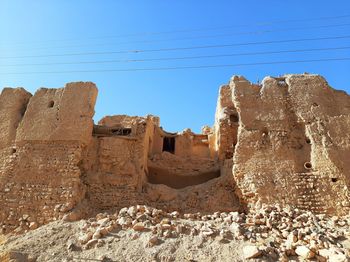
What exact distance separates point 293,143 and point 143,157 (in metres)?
5.19

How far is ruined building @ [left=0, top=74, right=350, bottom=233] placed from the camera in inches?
358

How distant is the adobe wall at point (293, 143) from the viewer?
8.93 meters

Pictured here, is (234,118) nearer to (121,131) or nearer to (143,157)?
(143,157)

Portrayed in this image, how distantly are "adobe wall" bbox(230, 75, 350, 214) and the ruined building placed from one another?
1.2 inches

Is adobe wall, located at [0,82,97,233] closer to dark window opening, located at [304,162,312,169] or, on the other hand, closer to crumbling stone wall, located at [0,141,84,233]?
crumbling stone wall, located at [0,141,84,233]

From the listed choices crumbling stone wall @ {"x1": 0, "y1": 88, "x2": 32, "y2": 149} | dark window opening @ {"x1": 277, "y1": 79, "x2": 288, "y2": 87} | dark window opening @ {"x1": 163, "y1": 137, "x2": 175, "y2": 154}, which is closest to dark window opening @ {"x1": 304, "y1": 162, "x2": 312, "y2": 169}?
dark window opening @ {"x1": 277, "y1": 79, "x2": 288, "y2": 87}

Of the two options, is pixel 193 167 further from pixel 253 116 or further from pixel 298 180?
pixel 298 180

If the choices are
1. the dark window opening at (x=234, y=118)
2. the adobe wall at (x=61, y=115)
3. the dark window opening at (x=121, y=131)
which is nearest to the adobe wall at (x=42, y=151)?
the adobe wall at (x=61, y=115)

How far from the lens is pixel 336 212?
8.47 metres

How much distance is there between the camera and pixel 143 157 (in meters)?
11.4

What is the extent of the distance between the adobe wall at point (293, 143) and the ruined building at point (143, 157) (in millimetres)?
30

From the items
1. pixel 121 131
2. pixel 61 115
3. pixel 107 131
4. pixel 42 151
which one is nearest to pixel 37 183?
pixel 42 151

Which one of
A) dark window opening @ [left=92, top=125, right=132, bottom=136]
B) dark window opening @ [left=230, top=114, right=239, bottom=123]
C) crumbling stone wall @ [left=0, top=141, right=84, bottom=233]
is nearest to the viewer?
crumbling stone wall @ [left=0, top=141, right=84, bottom=233]

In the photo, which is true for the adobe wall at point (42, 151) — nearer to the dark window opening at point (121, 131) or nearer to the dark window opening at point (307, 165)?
the dark window opening at point (121, 131)
